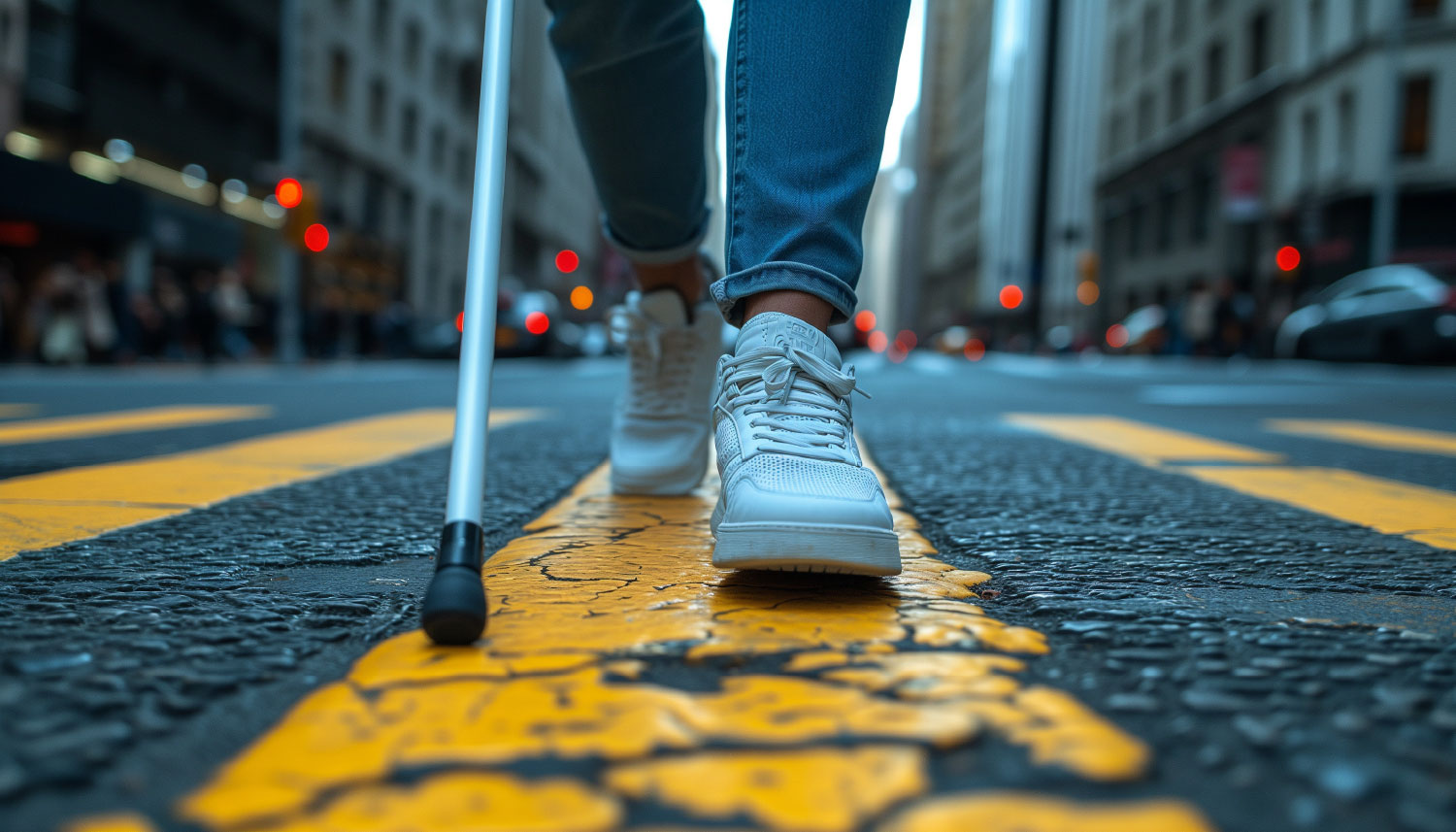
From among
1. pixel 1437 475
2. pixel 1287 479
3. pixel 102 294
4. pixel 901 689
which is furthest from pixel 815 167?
pixel 102 294

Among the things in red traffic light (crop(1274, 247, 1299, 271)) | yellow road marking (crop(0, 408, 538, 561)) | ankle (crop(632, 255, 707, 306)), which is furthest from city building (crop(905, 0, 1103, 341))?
ankle (crop(632, 255, 707, 306))

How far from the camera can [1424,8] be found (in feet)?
71.2

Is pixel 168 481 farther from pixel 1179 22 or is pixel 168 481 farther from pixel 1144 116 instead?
pixel 1144 116

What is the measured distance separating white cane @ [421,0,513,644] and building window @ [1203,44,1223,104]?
30785mm

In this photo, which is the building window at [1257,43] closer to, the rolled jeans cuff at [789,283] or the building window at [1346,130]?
the building window at [1346,130]

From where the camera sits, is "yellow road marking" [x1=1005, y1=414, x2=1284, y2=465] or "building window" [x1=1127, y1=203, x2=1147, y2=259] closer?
"yellow road marking" [x1=1005, y1=414, x2=1284, y2=465]

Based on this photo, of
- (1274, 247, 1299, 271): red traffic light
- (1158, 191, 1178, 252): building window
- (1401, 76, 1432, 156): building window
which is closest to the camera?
(1274, 247, 1299, 271): red traffic light

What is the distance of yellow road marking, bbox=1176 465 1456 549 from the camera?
1788mm

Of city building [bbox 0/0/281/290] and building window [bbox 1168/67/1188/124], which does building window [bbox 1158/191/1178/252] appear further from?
city building [bbox 0/0/281/290]

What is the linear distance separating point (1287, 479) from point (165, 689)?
2.33 meters

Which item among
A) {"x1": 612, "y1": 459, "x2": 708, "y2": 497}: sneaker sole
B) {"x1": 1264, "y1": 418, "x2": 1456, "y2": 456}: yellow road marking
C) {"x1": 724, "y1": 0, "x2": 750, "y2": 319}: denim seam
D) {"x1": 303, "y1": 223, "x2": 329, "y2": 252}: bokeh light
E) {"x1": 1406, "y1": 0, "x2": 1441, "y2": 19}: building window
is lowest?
{"x1": 612, "y1": 459, "x2": 708, "y2": 497}: sneaker sole

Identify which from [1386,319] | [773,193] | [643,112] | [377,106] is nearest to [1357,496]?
[773,193]

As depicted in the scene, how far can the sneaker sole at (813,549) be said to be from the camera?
47.0 inches

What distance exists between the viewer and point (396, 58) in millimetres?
28375
